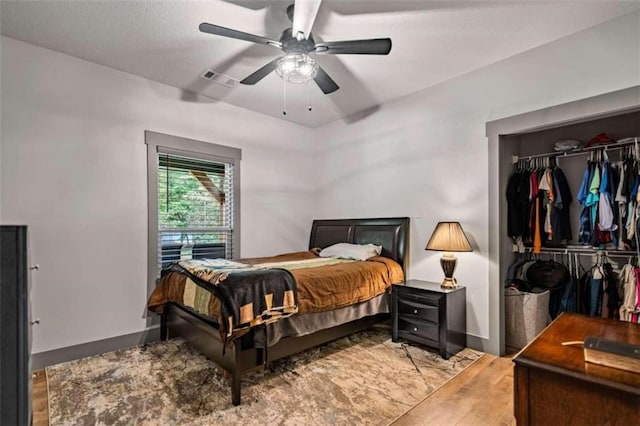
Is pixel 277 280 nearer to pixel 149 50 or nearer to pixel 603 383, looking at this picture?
pixel 603 383

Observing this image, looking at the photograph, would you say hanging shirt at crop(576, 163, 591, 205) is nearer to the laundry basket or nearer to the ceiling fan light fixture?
the laundry basket

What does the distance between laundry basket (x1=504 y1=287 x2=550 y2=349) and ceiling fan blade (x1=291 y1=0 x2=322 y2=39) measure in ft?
10.5

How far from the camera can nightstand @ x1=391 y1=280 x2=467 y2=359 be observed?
3.05 meters

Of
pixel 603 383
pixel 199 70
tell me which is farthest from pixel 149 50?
pixel 603 383

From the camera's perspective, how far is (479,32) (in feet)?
8.82

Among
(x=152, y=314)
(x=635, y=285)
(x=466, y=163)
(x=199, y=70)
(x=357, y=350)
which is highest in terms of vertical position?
(x=199, y=70)

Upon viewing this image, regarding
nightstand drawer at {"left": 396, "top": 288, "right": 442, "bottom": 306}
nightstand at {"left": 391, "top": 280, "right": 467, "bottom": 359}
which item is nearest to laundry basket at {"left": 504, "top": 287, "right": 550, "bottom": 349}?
nightstand at {"left": 391, "top": 280, "right": 467, "bottom": 359}

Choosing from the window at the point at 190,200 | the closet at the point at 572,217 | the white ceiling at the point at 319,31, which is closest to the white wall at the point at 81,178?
the window at the point at 190,200

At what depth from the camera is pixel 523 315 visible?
3.26 meters

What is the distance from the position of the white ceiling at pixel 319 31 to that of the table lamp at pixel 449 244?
1.66 meters

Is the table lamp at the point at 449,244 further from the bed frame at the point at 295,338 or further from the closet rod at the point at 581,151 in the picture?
the closet rod at the point at 581,151

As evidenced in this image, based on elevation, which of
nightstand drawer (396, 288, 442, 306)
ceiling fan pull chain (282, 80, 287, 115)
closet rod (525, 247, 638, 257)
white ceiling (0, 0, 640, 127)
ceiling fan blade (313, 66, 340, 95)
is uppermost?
white ceiling (0, 0, 640, 127)

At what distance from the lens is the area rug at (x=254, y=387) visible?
2133 mm

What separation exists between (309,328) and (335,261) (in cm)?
108
